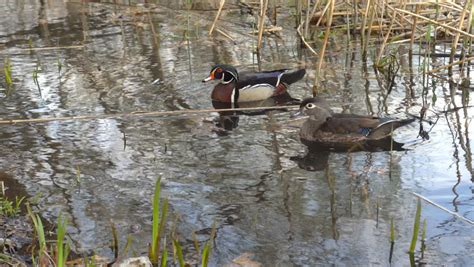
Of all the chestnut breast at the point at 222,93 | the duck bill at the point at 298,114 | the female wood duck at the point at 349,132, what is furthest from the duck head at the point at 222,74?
the female wood duck at the point at 349,132

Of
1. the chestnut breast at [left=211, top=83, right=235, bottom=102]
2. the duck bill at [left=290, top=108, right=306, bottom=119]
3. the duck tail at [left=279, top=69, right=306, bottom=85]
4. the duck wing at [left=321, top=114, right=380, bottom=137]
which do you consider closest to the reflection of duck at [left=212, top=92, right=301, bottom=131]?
the chestnut breast at [left=211, top=83, right=235, bottom=102]

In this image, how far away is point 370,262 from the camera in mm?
4973

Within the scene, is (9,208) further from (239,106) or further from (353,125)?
(239,106)

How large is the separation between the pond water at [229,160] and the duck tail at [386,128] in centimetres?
14

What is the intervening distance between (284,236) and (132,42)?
736cm

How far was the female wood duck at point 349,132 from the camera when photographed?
24.9ft

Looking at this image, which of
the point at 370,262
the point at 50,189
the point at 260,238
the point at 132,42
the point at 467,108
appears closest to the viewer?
the point at 370,262

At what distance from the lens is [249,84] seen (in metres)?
9.56

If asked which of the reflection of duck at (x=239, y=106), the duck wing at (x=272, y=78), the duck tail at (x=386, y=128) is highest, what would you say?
the duck wing at (x=272, y=78)

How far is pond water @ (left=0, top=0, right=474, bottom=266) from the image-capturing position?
5410 mm

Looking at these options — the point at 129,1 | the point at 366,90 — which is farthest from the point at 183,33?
the point at 366,90

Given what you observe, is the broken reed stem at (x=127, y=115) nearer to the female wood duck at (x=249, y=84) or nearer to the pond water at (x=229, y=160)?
the pond water at (x=229, y=160)

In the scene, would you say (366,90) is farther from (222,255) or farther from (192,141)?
(222,255)

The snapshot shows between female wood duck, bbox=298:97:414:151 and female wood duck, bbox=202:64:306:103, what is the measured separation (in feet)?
5.30
